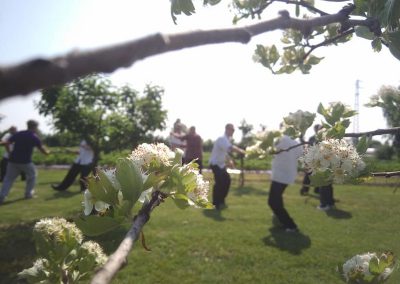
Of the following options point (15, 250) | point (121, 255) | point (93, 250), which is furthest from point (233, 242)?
point (121, 255)

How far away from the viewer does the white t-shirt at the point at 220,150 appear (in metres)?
9.33

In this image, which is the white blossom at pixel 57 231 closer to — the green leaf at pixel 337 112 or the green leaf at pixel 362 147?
the green leaf at pixel 362 147

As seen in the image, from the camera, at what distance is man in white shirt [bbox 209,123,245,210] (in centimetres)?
937

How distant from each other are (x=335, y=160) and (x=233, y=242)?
5103 mm

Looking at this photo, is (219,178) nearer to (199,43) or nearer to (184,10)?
(184,10)

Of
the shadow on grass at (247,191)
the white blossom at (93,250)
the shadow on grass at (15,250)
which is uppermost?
the white blossom at (93,250)

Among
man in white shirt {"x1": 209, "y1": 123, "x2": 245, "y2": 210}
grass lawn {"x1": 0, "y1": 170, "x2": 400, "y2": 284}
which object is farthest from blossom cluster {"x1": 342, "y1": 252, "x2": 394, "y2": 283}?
man in white shirt {"x1": 209, "y1": 123, "x2": 245, "y2": 210}

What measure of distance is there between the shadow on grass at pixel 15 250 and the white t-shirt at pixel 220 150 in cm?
402

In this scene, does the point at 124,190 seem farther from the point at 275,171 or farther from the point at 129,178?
the point at 275,171

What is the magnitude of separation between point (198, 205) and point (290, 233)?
665 centimetres

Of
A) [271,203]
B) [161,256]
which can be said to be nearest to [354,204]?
[271,203]

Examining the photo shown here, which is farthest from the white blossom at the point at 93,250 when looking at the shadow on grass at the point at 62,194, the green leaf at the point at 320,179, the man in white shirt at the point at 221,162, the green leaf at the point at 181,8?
the shadow on grass at the point at 62,194

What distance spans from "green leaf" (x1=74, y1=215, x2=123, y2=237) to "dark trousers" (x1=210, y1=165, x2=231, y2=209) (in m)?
8.62

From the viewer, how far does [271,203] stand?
7309mm
